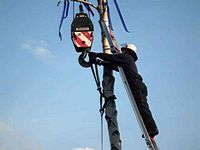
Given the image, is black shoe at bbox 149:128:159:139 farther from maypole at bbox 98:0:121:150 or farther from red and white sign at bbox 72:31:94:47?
red and white sign at bbox 72:31:94:47

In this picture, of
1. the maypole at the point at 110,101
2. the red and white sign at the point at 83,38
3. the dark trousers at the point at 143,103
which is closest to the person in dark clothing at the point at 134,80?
the dark trousers at the point at 143,103

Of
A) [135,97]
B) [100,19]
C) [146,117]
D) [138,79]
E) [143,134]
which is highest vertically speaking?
[100,19]

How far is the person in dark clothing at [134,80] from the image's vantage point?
4828 millimetres

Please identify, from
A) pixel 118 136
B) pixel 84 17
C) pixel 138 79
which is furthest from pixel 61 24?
pixel 118 136

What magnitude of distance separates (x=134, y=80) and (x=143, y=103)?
467 millimetres

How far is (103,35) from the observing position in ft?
18.6

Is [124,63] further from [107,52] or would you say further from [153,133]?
[153,133]

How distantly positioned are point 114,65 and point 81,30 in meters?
1.12

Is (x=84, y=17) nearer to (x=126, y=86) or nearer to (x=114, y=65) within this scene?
(x=114, y=65)

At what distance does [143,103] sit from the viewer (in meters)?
4.96

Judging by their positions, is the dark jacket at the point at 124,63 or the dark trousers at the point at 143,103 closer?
the dark trousers at the point at 143,103

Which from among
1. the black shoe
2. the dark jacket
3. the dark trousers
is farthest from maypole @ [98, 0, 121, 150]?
the black shoe

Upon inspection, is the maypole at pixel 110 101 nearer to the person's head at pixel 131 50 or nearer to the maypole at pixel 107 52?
the maypole at pixel 107 52

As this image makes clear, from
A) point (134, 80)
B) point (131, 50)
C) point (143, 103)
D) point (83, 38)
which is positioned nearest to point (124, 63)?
point (134, 80)
